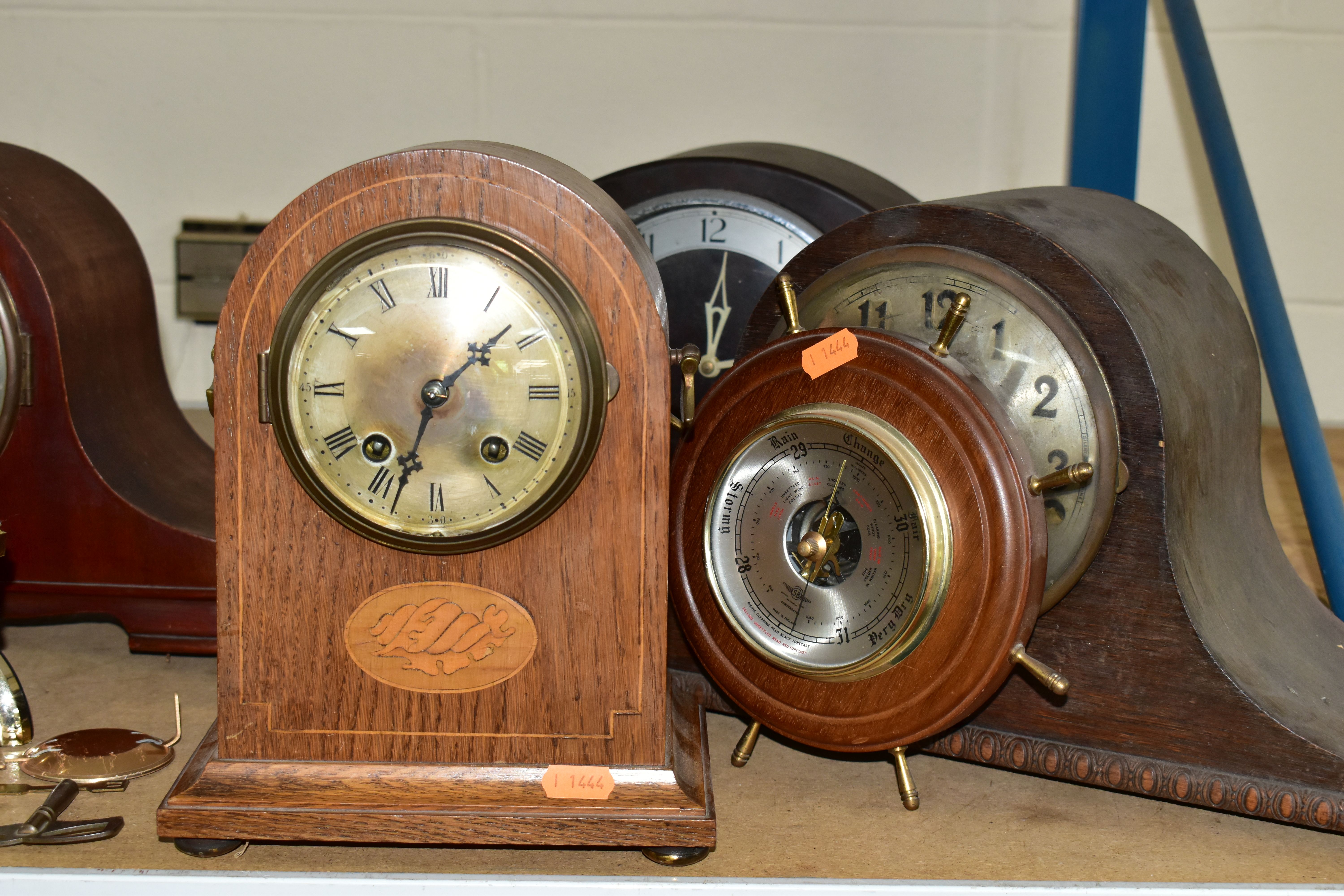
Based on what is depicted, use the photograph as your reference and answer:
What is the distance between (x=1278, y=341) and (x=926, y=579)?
0.88 meters

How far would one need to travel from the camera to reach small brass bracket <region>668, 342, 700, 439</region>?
3.78 ft

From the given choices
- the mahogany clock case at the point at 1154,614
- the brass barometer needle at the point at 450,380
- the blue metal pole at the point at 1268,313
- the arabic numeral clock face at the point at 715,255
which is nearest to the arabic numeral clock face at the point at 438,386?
the brass barometer needle at the point at 450,380

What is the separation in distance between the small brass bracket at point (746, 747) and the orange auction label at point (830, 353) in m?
0.40

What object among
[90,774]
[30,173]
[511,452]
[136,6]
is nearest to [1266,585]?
[511,452]

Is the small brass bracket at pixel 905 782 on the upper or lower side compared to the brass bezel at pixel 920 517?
lower

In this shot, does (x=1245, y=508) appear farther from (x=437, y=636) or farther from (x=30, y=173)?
(x=30, y=173)

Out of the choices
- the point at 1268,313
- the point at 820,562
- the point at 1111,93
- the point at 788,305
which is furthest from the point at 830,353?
the point at 1111,93

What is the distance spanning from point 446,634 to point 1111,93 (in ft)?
5.91

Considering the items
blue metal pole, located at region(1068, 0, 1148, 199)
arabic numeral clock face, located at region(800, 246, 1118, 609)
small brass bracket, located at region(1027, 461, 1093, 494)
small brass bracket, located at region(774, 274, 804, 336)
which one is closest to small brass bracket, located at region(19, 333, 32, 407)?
small brass bracket, located at region(774, 274, 804, 336)

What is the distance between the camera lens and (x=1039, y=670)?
3.79 feet

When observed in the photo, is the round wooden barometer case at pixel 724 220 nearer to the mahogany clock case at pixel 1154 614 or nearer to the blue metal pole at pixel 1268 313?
the mahogany clock case at pixel 1154 614

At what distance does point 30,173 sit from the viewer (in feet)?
5.39

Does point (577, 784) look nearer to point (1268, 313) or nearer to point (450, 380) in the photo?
point (450, 380)

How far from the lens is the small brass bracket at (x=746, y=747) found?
4.36 ft
